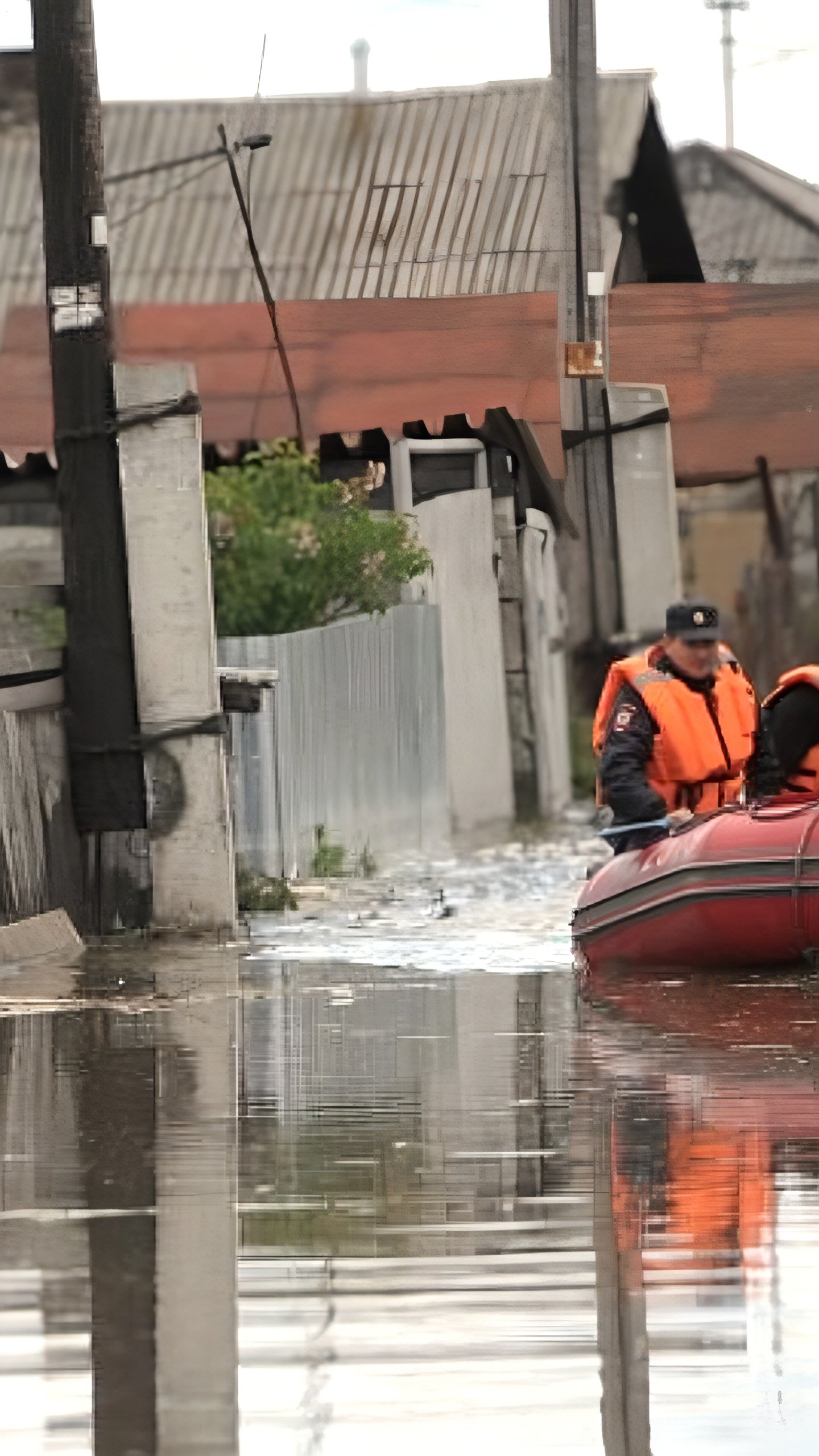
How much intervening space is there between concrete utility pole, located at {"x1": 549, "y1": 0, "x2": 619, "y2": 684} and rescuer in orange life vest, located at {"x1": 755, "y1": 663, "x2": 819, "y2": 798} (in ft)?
36.3

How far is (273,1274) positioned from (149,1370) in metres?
0.84

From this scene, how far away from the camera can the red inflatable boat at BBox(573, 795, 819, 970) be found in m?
12.5

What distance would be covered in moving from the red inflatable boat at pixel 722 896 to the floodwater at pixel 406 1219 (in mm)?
348

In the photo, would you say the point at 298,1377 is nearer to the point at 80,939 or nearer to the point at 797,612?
the point at 80,939

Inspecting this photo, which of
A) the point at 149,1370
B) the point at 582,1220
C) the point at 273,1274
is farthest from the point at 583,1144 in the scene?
the point at 149,1370

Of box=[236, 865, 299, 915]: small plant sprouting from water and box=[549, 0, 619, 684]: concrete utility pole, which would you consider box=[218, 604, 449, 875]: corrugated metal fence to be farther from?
box=[549, 0, 619, 684]: concrete utility pole

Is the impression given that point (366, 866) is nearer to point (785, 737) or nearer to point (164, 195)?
point (785, 737)

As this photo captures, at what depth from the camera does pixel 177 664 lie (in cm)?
1417

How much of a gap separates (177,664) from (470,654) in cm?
913

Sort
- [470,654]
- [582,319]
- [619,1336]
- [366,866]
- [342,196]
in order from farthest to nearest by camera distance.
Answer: [342,196] → [582,319] → [470,654] → [366,866] → [619,1336]

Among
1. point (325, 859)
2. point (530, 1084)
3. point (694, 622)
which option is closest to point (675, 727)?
point (694, 622)

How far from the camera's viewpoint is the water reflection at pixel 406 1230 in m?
5.46

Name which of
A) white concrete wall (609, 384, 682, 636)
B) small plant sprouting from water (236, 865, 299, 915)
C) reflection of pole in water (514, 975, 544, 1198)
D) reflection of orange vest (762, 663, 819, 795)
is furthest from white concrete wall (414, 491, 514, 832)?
reflection of pole in water (514, 975, 544, 1198)

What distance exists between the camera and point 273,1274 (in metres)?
6.63
